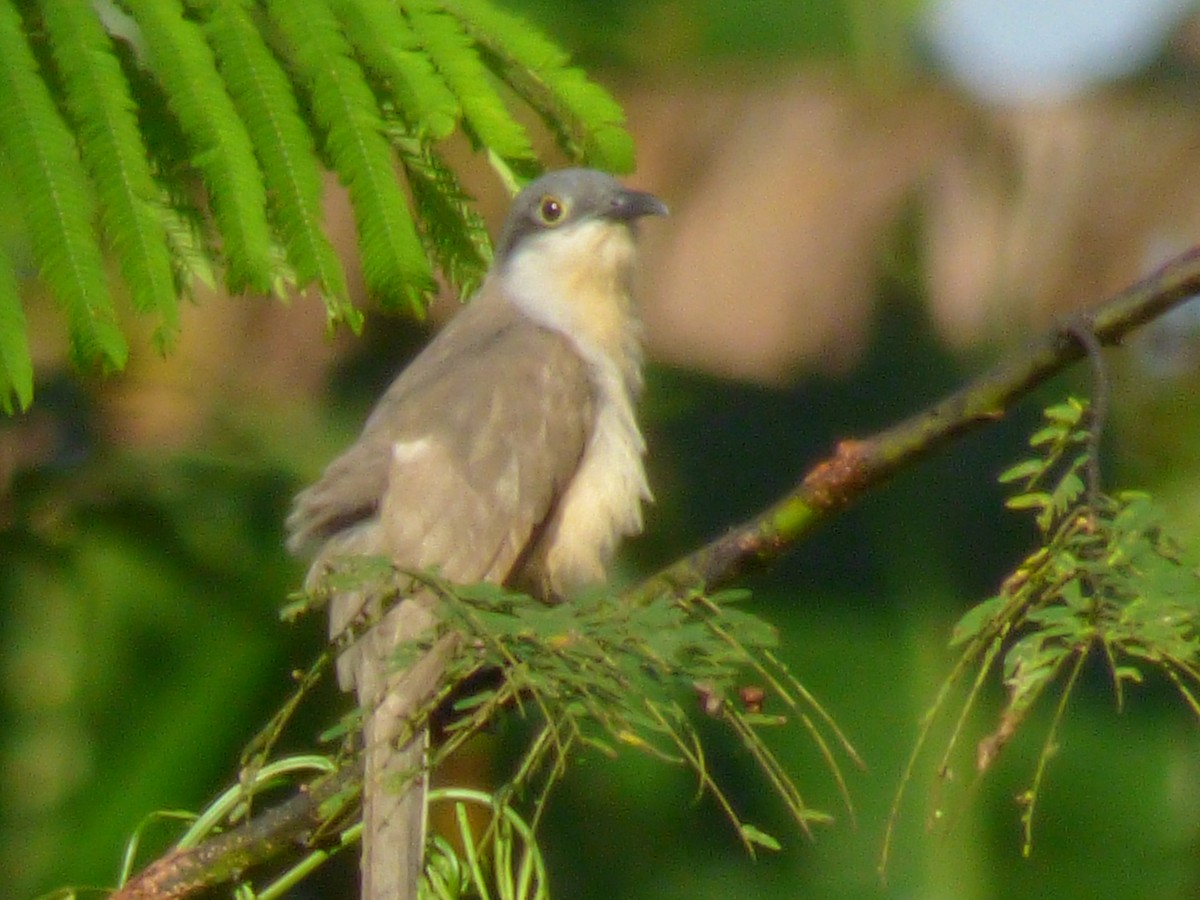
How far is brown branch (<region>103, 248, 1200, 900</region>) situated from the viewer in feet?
9.20

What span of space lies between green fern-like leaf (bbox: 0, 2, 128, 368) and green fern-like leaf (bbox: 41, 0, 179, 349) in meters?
0.05

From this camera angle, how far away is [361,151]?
397 centimetres

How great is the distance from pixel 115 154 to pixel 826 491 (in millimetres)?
1763

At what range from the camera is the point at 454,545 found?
4.69 meters

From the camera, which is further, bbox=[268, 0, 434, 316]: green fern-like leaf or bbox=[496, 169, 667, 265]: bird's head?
bbox=[496, 169, 667, 265]: bird's head

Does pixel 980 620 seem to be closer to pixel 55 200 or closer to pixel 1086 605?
pixel 1086 605

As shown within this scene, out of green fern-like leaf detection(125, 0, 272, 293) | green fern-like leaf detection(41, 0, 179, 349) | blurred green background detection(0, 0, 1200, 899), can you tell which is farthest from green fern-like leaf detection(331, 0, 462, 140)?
blurred green background detection(0, 0, 1200, 899)

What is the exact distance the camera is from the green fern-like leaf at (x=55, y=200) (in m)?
3.69

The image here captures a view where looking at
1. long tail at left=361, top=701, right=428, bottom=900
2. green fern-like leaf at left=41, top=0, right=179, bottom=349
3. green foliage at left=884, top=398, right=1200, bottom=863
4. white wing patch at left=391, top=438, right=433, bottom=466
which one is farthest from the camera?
white wing patch at left=391, top=438, right=433, bottom=466

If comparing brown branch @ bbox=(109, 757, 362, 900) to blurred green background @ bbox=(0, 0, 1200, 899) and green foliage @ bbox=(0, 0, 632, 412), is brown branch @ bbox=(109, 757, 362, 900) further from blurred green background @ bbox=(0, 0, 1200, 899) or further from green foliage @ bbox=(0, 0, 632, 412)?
blurred green background @ bbox=(0, 0, 1200, 899)

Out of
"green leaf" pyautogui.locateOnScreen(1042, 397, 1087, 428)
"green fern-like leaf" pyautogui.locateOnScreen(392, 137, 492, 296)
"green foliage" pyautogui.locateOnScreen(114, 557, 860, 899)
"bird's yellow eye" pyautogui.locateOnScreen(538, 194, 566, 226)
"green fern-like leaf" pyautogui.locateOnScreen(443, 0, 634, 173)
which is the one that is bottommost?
"bird's yellow eye" pyautogui.locateOnScreen(538, 194, 566, 226)

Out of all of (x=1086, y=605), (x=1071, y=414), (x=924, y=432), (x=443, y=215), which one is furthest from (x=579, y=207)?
(x=1086, y=605)

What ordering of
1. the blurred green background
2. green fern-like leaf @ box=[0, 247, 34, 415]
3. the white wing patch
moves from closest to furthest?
green fern-like leaf @ box=[0, 247, 34, 415] < the white wing patch < the blurred green background

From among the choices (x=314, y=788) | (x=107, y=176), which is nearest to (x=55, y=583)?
(x=107, y=176)
